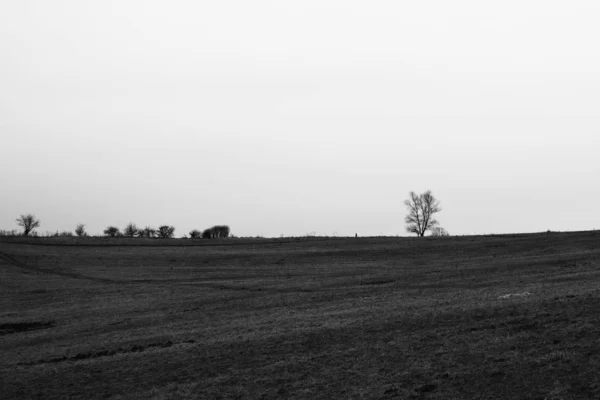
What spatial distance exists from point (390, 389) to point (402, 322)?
7.93 meters

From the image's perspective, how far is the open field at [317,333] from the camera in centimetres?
1767

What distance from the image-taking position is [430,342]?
21.2 meters

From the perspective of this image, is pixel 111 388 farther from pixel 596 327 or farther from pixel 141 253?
pixel 141 253

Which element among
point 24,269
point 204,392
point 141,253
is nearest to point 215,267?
point 141,253

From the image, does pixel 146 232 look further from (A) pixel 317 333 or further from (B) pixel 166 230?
(A) pixel 317 333

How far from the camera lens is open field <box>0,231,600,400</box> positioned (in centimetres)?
1767

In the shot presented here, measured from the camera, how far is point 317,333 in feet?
81.3

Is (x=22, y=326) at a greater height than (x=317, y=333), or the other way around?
(x=317, y=333)

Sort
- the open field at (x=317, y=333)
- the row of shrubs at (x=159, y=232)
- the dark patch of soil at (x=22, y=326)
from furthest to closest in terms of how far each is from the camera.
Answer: the row of shrubs at (x=159, y=232) < the dark patch of soil at (x=22, y=326) < the open field at (x=317, y=333)

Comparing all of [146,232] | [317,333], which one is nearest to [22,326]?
[317,333]

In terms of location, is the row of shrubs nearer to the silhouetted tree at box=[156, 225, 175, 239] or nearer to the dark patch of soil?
the silhouetted tree at box=[156, 225, 175, 239]

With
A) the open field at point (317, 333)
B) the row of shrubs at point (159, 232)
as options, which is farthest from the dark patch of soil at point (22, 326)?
the row of shrubs at point (159, 232)

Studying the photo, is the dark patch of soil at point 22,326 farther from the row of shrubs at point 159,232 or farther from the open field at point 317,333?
the row of shrubs at point 159,232

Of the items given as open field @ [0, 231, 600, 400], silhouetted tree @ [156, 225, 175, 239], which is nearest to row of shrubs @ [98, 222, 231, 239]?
silhouetted tree @ [156, 225, 175, 239]
